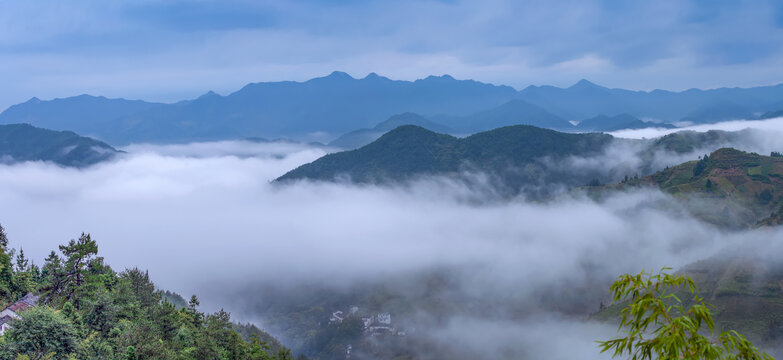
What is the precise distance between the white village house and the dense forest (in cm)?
176

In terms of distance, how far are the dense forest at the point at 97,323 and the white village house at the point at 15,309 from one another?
176 cm

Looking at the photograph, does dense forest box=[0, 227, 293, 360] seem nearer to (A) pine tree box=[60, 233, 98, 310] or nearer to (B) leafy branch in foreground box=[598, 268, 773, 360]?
(A) pine tree box=[60, 233, 98, 310]

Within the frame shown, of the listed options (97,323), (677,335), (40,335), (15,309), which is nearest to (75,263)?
(15,309)

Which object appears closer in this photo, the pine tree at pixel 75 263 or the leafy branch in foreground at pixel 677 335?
the leafy branch in foreground at pixel 677 335

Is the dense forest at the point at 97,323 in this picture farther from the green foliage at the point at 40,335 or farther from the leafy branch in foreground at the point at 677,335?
the leafy branch in foreground at the point at 677,335

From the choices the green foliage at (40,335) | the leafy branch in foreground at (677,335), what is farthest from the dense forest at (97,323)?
the leafy branch in foreground at (677,335)

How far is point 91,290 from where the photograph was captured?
2975 inches

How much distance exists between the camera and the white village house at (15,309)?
214 ft

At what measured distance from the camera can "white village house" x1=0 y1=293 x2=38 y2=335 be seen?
65188mm

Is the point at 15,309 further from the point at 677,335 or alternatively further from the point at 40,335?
the point at 677,335

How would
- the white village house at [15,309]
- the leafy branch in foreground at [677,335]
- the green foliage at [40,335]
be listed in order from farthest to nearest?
1. the white village house at [15,309]
2. the green foliage at [40,335]
3. the leafy branch in foreground at [677,335]

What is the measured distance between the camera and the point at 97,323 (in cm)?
6122

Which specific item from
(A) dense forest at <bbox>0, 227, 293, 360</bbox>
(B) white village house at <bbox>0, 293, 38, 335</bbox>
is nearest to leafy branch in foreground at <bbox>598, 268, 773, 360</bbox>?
(A) dense forest at <bbox>0, 227, 293, 360</bbox>

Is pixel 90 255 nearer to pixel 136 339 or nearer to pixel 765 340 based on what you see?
pixel 136 339
